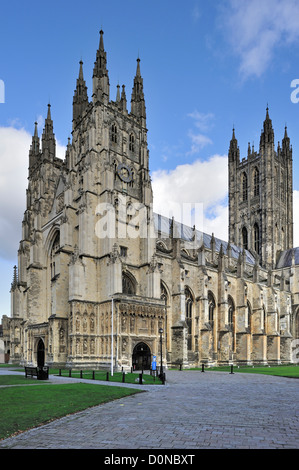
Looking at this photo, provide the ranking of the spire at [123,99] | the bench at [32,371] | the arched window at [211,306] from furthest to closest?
the arched window at [211,306], the spire at [123,99], the bench at [32,371]

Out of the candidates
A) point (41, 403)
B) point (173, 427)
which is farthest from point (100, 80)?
point (173, 427)

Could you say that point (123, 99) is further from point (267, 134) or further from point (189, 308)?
point (267, 134)

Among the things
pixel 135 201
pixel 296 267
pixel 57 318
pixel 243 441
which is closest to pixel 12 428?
pixel 243 441

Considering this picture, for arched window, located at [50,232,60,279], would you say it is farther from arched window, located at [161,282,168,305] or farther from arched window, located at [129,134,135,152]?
arched window, located at [129,134,135,152]

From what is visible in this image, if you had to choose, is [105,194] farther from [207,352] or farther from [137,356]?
[207,352]

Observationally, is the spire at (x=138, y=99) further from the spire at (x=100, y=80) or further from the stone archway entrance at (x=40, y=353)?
the stone archway entrance at (x=40, y=353)

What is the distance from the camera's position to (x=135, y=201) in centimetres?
4488

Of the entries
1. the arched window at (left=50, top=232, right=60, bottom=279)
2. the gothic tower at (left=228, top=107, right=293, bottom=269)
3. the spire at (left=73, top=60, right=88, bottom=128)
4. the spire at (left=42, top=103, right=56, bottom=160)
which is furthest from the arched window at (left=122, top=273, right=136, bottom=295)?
the gothic tower at (left=228, top=107, right=293, bottom=269)

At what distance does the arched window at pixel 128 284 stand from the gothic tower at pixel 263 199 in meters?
39.2

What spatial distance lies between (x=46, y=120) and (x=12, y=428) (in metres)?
52.0

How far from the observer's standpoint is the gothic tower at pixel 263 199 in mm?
76875

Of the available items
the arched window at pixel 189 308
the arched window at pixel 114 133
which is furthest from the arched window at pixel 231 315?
the arched window at pixel 114 133

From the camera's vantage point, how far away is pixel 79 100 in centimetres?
4978

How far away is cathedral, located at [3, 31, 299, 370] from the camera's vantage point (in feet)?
125
